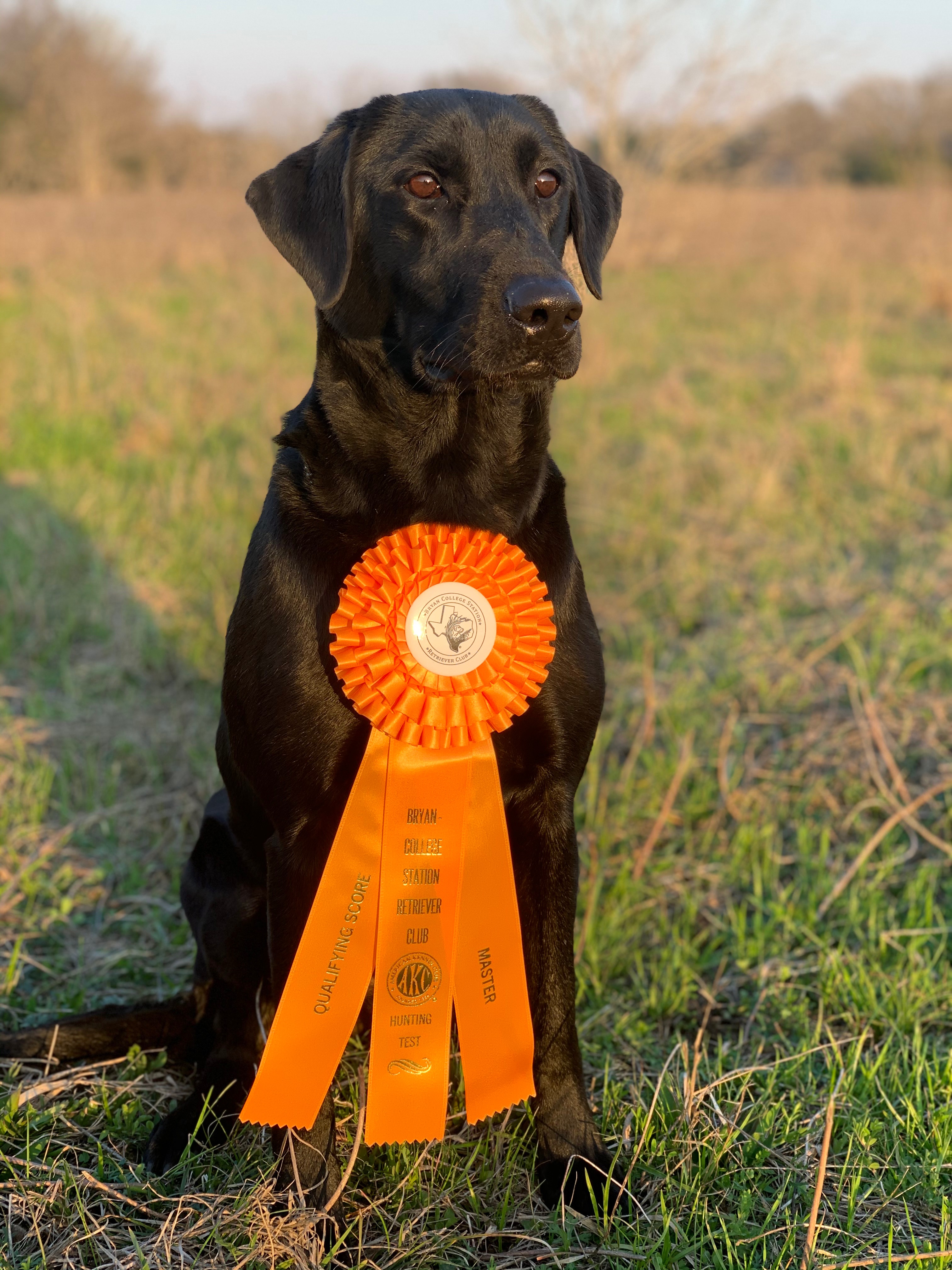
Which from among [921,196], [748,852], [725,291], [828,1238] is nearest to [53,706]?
[748,852]

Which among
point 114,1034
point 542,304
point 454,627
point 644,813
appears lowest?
point 114,1034

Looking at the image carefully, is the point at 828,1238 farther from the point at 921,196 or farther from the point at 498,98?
the point at 921,196

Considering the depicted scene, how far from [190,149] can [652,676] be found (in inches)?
955

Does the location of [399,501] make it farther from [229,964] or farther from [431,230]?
[229,964]

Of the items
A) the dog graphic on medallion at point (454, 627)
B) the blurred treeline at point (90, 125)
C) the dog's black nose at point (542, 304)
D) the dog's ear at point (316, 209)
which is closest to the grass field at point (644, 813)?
the dog graphic on medallion at point (454, 627)

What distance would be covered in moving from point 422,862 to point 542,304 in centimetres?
97

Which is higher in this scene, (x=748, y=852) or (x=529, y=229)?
(x=529, y=229)

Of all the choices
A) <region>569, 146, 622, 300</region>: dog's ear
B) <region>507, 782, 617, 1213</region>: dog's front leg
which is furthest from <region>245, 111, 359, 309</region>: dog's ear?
<region>507, 782, 617, 1213</region>: dog's front leg

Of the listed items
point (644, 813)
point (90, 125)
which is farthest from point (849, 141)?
point (644, 813)

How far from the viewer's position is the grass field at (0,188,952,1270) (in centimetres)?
182

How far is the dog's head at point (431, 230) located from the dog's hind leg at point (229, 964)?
0.92m

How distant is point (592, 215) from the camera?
2262 millimetres

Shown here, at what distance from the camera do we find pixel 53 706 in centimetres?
375

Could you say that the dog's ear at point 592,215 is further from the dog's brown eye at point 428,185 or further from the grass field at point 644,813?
the grass field at point 644,813
